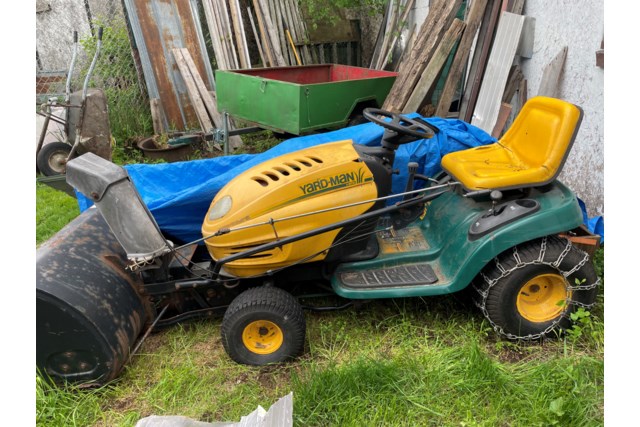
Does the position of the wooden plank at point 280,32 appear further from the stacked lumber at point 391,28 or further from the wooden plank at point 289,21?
the stacked lumber at point 391,28

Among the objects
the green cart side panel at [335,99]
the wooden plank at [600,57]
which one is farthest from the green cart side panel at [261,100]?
the wooden plank at [600,57]

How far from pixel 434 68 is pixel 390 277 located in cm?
268

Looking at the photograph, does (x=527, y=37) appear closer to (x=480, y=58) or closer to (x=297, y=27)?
(x=480, y=58)

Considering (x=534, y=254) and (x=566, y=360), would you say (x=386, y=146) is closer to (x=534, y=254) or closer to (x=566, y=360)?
(x=534, y=254)

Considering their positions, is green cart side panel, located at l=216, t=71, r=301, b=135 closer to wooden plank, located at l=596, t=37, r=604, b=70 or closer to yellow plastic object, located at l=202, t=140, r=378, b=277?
yellow plastic object, located at l=202, t=140, r=378, b=277

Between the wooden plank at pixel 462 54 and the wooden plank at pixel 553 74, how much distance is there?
87 centimetres

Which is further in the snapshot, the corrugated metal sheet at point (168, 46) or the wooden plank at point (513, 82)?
the corrugated metal sheet at point (168, 46)

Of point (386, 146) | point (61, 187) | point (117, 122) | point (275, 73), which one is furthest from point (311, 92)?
point (117, 122)

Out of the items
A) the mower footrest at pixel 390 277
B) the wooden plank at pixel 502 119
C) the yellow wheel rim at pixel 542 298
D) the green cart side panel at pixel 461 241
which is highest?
the wooden plank at pixel 502 119

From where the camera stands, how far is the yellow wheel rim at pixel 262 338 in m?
2.68

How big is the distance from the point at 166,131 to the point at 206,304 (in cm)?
465

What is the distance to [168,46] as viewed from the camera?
6953 millimetres

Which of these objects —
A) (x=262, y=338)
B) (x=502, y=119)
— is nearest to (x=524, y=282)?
(x=262, y=338)

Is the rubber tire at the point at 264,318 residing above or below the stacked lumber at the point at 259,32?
below
